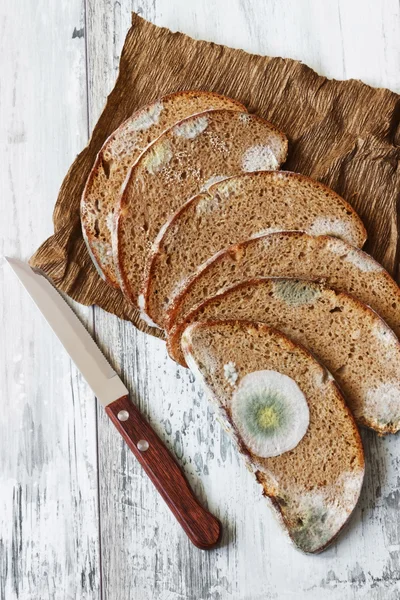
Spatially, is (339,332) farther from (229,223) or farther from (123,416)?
(123,416)

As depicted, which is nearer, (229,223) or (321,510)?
(321,510)

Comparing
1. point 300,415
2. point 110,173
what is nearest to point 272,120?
point 110,173

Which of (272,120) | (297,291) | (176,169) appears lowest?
(297,291)

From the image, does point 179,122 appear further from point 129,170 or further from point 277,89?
point 277,89

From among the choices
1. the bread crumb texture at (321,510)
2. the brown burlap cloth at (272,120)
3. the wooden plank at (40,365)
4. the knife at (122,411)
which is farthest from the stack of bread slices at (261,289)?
the wooden plank at (40,365)

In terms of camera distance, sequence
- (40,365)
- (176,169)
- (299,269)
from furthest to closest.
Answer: (40,365)
(176,169)
(299,269)

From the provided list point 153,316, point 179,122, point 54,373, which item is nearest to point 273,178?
point 179,122
